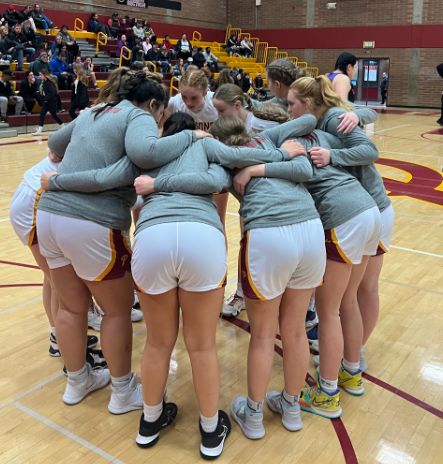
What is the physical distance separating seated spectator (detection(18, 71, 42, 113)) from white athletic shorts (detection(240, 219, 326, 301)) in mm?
12393

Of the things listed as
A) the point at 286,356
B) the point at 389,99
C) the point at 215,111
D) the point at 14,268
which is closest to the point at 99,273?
the point at 286,356

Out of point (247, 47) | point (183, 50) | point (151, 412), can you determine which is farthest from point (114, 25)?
point (151, 412)

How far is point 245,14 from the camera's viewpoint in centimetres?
2445

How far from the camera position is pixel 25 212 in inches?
103

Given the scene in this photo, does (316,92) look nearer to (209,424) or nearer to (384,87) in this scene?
(209,424)

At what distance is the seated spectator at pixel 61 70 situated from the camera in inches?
579

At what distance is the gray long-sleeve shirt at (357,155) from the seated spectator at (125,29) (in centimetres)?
1864

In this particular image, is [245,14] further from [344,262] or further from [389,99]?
[344,262]

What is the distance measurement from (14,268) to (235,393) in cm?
263

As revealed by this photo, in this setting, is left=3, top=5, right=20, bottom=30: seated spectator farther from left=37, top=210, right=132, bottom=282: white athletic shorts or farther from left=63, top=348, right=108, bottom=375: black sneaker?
left=37, top=210, right=132, bottom=282: white athletic shorts

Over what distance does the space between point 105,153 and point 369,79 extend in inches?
938

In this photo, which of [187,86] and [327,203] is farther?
[187,86]

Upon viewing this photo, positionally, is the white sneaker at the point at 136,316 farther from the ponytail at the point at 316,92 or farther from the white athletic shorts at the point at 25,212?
the ponytail at the point at 316,92

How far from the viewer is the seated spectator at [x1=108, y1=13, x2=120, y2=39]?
19.1 meters
